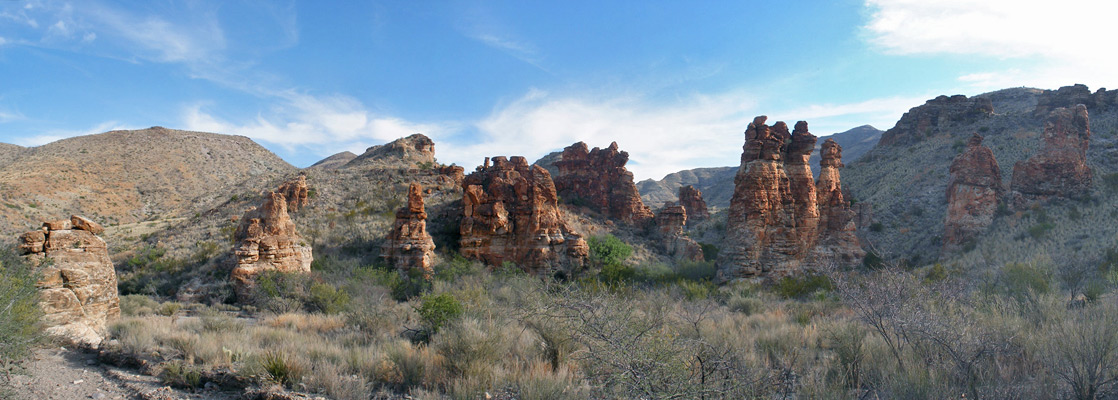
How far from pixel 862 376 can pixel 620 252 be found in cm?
1916

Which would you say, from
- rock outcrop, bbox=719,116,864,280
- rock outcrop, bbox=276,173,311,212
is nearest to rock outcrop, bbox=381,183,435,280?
rock outcrop, bbox=276,173,311,212

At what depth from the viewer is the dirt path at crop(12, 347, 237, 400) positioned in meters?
6.30

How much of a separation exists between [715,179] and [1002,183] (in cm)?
7361

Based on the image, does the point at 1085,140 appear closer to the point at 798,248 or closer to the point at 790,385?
the point at 798,248

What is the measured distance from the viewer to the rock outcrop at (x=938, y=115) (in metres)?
46.8

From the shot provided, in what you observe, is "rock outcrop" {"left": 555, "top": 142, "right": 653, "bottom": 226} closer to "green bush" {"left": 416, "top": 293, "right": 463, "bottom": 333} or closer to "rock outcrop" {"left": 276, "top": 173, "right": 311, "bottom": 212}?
"rock outcrop" {"left": 276, "top": 173, "right": 311, "bottom": 212}

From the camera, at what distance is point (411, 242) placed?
20.9 meters

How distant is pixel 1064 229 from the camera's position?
20859 millimetres

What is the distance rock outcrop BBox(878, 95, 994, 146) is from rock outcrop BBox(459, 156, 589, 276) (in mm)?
43781

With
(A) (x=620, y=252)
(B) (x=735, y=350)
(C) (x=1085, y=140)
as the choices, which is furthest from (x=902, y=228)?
(B) (x=735, y=350)

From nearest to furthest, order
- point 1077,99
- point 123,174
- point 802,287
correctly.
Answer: point 802,287, point 1077,99, point 123,174

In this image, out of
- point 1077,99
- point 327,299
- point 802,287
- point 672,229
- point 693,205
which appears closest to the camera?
point 327,299

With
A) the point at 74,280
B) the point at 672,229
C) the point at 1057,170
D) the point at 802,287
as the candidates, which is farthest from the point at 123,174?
the point at 1057,170

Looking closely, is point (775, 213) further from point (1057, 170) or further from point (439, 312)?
point (1057, 170)
